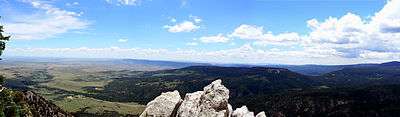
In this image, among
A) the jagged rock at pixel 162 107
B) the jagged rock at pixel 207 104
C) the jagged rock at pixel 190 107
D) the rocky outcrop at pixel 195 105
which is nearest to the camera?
the jagged rock at pixel 190 107

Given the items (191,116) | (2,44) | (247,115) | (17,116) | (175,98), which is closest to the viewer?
(191,116)

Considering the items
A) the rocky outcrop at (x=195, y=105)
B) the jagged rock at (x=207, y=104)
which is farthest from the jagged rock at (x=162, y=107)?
the jagged rock at (x=207, y=104)

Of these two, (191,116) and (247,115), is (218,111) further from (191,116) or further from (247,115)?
(247,115)

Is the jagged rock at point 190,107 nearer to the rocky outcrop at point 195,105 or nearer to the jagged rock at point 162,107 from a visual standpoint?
the rocky outcrop at point 195,105

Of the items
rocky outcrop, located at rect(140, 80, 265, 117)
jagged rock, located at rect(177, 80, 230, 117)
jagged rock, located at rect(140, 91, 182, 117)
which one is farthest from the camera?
jagged rock, located at rect(140, 91, 182, 117)

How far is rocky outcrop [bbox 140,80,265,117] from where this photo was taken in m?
53.9

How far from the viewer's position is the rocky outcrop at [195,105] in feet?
177

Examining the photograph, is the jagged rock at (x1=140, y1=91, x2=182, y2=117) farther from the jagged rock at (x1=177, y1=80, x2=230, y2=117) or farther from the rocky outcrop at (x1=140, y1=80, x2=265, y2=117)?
the jagged rock at (x1=177, y1=80, x2=230, y2=117)

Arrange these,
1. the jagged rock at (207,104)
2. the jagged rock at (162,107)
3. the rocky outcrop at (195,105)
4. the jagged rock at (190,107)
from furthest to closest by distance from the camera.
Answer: the jagged rock at (162,107), the rocky outcrop at (195,105), the jagged rock at (207,104), the jagged rock at (190,107)

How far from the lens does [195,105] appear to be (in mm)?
54312

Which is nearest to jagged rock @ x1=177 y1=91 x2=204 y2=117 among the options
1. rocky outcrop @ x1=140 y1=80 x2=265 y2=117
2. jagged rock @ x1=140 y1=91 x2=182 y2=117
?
rocky outcrop @ x1=140 y1=80 x2=265 y2=117

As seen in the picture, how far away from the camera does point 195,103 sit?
2149 inches

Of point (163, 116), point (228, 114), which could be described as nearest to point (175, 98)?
point (163, 116)

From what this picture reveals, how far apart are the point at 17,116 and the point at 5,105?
287cm
